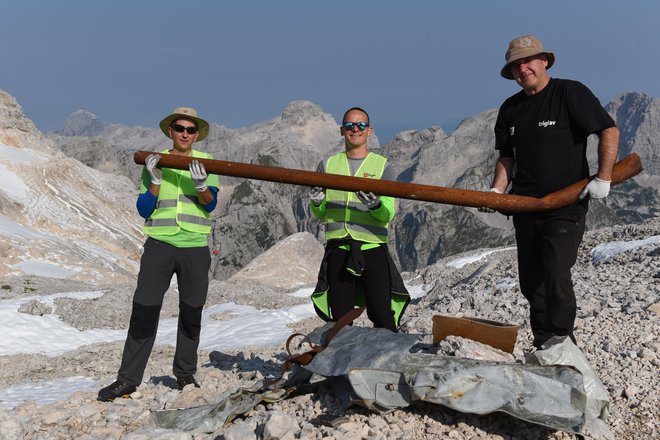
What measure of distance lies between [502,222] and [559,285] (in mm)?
177967

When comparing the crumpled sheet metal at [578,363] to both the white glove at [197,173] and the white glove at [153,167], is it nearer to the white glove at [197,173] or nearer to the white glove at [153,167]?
the white glove at [197,173]

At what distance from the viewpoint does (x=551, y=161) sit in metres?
5.23

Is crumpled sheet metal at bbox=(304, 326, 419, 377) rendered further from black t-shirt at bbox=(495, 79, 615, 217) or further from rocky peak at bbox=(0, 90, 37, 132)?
rocky peak at bbox=(0, 90, 37, 132)

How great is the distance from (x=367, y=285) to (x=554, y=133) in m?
2.17

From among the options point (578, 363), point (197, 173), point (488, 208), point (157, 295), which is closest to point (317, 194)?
point (197, 173)

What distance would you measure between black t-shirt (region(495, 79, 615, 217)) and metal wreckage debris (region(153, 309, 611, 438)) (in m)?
1.40

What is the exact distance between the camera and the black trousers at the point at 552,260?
16.7ft

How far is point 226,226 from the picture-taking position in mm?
178375

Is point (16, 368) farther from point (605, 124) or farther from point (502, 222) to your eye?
point (502, 222)

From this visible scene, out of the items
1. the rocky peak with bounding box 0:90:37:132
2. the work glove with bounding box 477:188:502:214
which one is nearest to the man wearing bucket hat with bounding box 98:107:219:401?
the work glove with bounding box 477:188:502:214

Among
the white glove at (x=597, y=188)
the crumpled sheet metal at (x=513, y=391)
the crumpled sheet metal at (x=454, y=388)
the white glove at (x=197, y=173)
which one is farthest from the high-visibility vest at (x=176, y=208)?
the white glove at (x=597, y=188)

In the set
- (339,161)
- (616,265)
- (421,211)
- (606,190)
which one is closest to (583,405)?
(606,190)

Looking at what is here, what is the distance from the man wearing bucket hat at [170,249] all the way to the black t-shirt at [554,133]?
9.78 feet

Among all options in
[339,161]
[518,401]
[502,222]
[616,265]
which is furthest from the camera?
[502,222]
